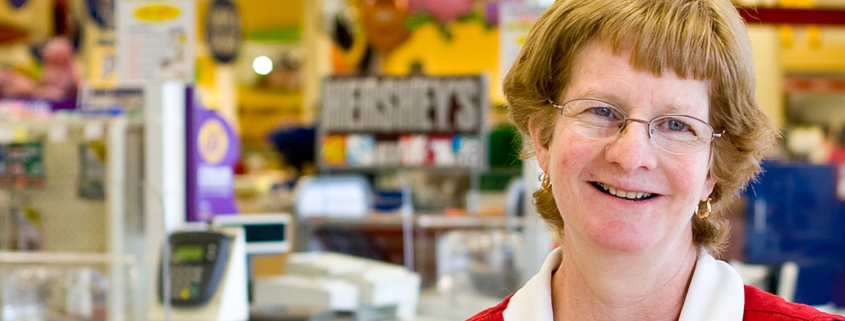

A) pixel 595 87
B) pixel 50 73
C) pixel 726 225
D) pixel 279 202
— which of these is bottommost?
pixel 279 202

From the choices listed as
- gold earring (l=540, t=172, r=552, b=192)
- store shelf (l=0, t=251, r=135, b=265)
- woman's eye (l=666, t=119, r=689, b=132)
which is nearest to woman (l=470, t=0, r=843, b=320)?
woman's eye (l=666, t=119, r=689, b=132)

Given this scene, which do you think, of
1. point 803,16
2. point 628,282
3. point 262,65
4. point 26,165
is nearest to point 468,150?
point 803,16

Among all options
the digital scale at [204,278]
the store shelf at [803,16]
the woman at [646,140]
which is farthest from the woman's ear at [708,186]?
the store shelf at [803,16]

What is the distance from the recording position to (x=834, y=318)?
1074mm

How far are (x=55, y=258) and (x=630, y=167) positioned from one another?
215 centimetres

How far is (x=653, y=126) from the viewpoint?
1072mm

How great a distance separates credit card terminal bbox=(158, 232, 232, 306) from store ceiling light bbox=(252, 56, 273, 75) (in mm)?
12391

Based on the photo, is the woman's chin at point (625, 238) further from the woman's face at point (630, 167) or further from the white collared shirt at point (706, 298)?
the white collared shirt at point (706, 298)

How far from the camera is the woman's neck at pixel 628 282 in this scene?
1.14 m

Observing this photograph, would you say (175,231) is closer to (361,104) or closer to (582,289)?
(582,289)

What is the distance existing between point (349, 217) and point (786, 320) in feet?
11.5

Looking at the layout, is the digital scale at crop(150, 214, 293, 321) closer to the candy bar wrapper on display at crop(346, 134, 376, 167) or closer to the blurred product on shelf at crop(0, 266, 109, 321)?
the blurred product on shelf at crop(0, 266, 109, 321)

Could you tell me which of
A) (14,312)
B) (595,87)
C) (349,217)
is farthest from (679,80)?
(349,217)

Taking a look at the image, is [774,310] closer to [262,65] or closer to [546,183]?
[546,183]
